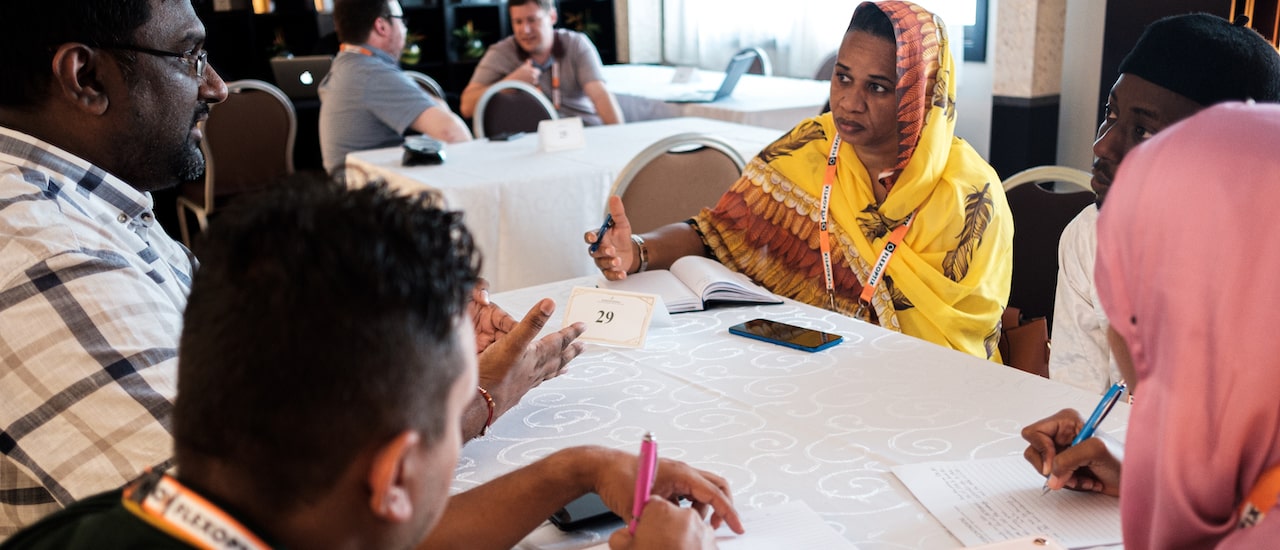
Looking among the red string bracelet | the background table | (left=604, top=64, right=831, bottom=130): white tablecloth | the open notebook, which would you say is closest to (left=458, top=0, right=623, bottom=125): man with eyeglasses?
(left=604, top=64, right=831, bottom=130): white tablecloth

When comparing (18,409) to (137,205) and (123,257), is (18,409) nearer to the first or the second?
(123,257)

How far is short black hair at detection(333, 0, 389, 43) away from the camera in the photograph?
3866 millimetres

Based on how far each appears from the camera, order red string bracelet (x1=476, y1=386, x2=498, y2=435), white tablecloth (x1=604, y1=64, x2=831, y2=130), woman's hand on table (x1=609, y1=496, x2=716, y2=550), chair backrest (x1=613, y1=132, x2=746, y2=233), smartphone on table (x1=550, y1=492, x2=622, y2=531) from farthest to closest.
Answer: white tablecloth (x1=604, y1=64, x2=831, y2=130), chair backrest (x1=613, y1=132, x2=746, y2=233), red string bracelet (x1=476, y1=386, x2=498, y2=435), smartphone on table (x1=550, y1=492, x2=622, y2=531), woman's hand on table (x1=609, y1=496, x2=716, y2=550)

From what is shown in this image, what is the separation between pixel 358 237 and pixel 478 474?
2.13 ft

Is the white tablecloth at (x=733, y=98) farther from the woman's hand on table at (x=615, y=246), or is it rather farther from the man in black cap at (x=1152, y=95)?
the man in black cap at (x=1152, y=95)

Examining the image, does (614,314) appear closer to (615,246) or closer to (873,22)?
(615,246)

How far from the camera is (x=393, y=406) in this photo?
0.65 meters

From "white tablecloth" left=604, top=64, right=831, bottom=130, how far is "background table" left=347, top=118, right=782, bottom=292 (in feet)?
3.22

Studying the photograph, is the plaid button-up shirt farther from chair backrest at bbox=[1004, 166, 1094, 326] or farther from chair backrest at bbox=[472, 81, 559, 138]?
chair backrest at bbox=[472, 81, 559, 138]

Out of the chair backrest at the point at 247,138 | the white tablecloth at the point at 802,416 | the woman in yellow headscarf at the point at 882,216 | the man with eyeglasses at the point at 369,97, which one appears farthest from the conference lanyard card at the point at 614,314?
the chair backrest at the point at 247,138

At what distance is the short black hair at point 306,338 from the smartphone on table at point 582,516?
0.43 m

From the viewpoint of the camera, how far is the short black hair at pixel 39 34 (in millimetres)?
1187

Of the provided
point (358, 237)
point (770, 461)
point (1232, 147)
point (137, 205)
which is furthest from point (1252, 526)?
point (137, 205)

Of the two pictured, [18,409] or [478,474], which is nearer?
[18,409]
